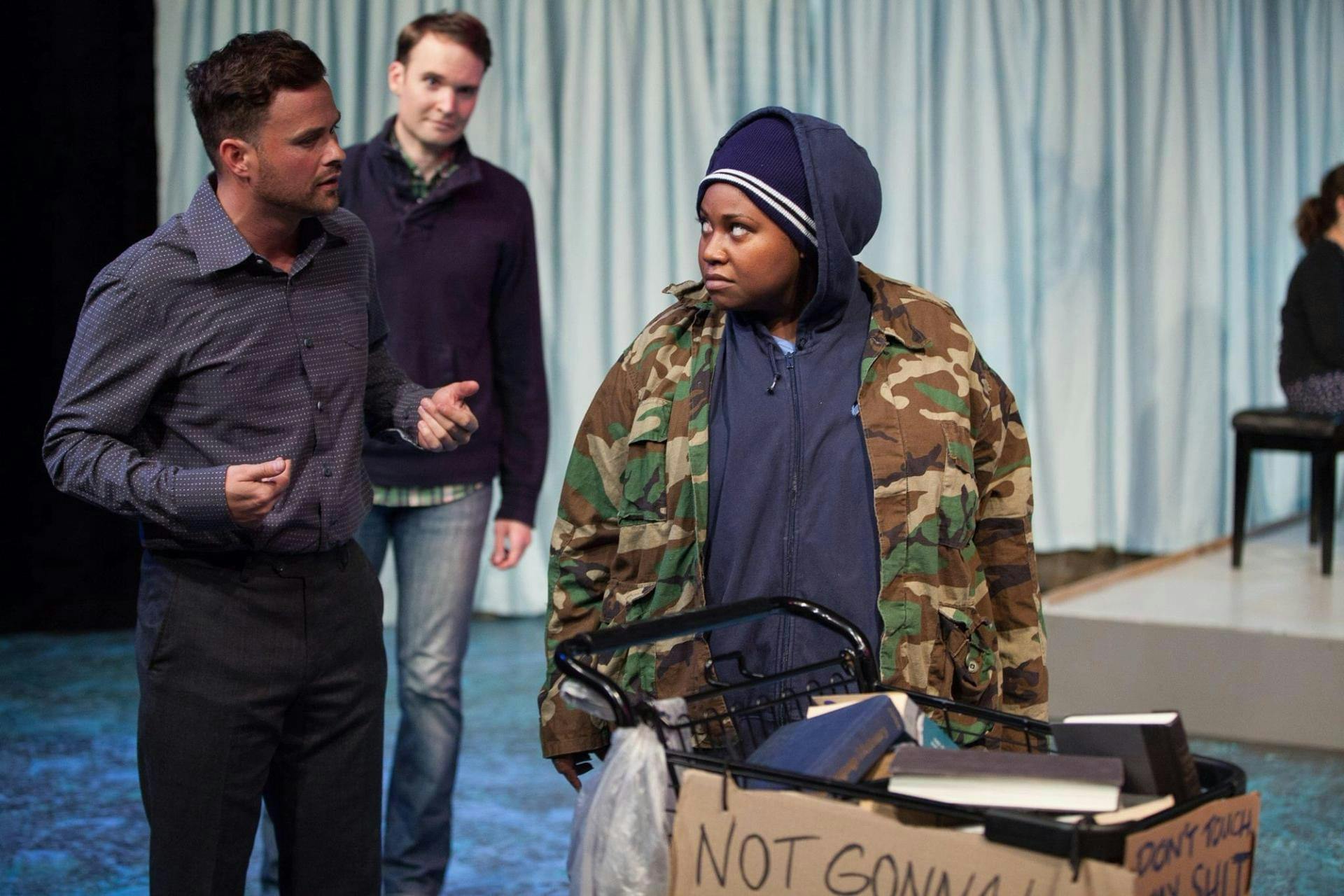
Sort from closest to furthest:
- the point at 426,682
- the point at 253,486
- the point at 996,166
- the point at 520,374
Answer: the point at 253,486
the point at 426,682
the point at 520,374
the point at 996,166

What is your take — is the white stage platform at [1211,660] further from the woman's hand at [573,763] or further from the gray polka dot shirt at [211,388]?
the gray polka dot shirt at [211,388]

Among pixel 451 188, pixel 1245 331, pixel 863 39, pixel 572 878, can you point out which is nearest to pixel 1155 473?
pixel 1245 331

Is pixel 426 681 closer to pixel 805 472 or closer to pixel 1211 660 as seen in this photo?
pixel 805 472

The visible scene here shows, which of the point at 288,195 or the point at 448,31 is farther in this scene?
the point at 448,31

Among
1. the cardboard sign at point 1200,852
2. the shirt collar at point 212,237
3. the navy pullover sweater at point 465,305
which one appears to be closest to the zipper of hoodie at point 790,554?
the cardboard sign at point 1200,852

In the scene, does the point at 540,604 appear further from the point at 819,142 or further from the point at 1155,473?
the point at 819,142

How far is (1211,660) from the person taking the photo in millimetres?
4199

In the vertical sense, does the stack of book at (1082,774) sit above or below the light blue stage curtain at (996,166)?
below

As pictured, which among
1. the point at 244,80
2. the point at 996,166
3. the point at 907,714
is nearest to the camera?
the point at 907,714

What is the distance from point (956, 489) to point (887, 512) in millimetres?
92

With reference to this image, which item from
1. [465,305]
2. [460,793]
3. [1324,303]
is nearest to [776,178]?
[465,305]

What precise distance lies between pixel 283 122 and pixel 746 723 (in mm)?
941

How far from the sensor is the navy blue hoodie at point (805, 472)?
1.84 meters

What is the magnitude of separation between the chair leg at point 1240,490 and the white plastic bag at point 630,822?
428 centimetres
